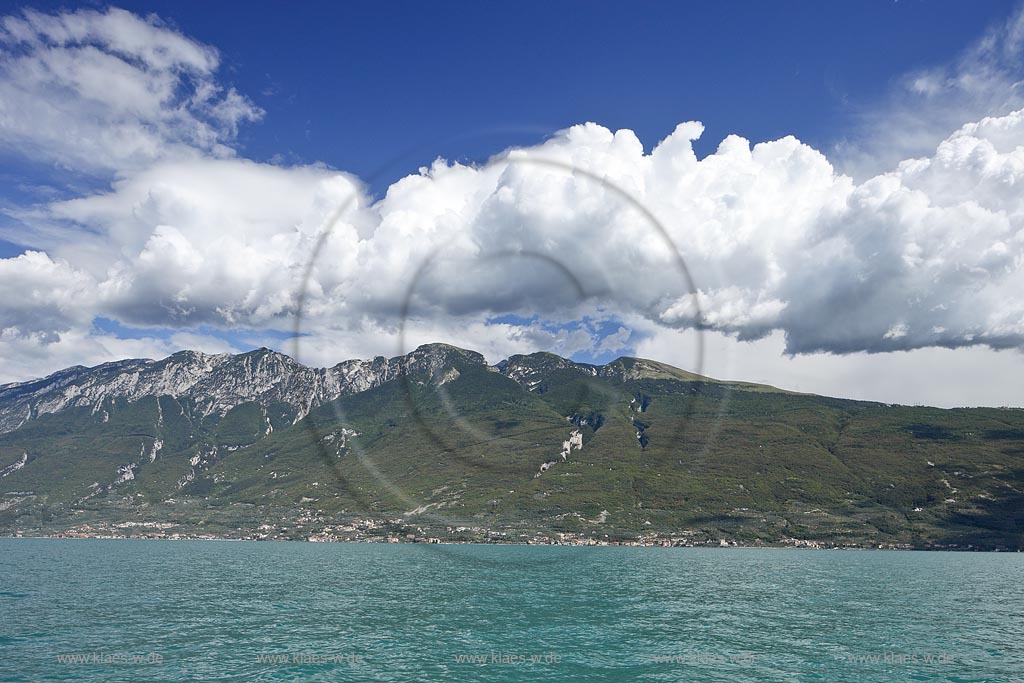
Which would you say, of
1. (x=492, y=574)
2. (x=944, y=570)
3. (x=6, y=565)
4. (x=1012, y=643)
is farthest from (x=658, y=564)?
(x=6, y=565)

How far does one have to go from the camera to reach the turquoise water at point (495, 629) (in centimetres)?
5512

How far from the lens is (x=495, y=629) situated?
7475cm

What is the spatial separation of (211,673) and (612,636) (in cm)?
4159

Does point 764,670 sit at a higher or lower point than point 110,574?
higher

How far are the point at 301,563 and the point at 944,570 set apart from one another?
192m

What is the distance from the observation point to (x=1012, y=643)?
71.3 m

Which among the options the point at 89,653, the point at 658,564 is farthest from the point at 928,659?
the point at 658,564

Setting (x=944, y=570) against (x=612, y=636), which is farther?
(x=944, y=570)

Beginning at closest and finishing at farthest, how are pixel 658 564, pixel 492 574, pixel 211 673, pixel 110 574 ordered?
pixel 211 673, pixel 110 574, pixel 492 574, pixel 658 564

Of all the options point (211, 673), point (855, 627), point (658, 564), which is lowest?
point (658, 564)

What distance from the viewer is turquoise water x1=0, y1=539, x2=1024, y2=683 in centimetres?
5512

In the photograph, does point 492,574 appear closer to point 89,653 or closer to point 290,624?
point 290,624

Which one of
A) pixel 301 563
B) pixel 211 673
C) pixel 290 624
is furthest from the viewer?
pixel 301 563

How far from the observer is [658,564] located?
19575cm
